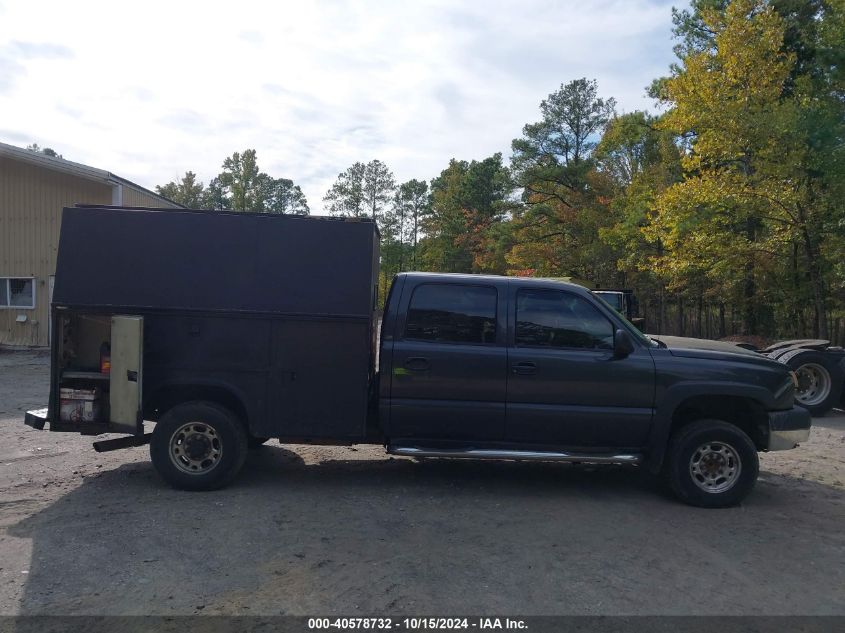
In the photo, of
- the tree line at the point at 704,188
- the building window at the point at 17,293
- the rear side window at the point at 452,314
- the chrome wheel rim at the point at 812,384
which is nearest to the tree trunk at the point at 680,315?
the tree line at the point at 704,188

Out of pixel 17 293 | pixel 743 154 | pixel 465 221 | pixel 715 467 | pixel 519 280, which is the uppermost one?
pixel 465 221

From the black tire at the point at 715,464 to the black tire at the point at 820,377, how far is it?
216 inches

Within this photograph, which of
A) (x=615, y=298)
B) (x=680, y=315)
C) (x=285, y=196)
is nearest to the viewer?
(x=615, y=298)

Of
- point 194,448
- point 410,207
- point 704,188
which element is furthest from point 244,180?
point 194,448

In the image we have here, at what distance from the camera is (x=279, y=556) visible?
15.4 feet

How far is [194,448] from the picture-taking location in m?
6.15

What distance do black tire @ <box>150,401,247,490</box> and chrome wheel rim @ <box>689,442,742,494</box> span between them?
415 centimetres

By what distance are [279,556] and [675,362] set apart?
3.77 metres

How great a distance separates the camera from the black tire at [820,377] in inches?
416

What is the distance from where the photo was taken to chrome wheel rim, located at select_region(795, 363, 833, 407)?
1063 centimetres

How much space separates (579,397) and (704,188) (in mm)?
13761

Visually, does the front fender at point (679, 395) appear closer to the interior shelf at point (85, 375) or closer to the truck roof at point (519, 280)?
the truck roof at point (519, 280)

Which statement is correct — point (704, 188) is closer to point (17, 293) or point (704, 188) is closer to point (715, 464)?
point (715, 464)

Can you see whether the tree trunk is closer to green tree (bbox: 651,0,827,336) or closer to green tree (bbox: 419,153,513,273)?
green tree (bbox: 651,0,827,336)
